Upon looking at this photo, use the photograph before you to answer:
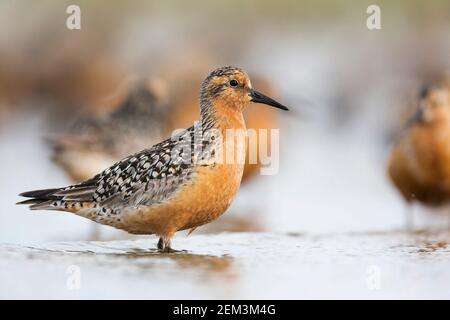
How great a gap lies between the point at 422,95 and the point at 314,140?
198 cm

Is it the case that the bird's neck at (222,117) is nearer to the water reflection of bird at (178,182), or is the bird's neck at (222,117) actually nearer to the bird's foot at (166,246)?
the water reflection of bird at (178,182)

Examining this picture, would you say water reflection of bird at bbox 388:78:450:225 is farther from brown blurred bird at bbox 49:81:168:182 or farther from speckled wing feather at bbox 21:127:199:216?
speckled wing feather at bbox 21:127:199:216

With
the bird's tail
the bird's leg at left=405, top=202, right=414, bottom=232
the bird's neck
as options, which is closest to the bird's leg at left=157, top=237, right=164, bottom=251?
the bird's tail

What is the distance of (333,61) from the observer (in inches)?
499

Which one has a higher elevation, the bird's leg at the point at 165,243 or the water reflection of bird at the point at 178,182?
the water reflection of bird at the point at 178,182

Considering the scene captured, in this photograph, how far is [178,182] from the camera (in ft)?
20.4

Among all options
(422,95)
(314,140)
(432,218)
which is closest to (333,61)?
(314,140)

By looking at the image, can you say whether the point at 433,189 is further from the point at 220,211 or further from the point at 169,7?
the point at 169,7

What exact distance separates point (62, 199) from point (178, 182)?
87cm

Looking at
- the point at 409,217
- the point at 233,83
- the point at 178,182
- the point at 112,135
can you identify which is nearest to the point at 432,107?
the point at 409,217

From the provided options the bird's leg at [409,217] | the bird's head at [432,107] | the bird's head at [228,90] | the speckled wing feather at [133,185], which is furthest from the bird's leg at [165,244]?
the bird's head at [432,107]

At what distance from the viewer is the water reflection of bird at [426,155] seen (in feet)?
30.3

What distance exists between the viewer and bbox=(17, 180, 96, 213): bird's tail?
6.44 m
